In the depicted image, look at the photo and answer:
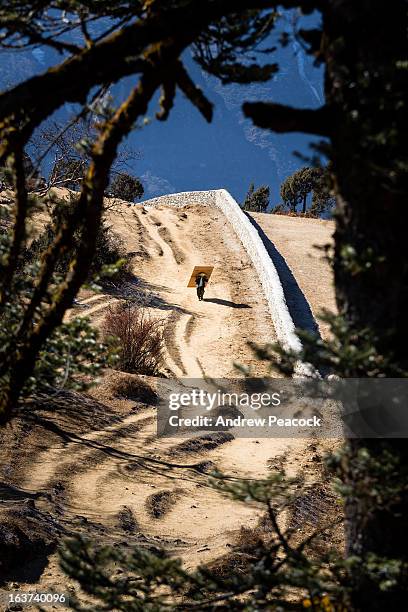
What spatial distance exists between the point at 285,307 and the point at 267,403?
443 cm

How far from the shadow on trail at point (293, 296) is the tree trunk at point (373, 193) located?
1126cm

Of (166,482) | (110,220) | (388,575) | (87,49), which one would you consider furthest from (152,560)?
(110,220)

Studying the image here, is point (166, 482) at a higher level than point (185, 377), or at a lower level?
lower

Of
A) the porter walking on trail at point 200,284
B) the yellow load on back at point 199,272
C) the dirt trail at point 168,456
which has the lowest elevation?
the dirt trail at point 168,456

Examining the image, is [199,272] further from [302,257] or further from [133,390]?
[133,390]

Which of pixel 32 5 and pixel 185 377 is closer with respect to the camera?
pixel 32 5

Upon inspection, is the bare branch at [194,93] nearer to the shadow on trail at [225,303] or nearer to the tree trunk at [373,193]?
the tree trunk at [373,193]

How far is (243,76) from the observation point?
11.8 feet

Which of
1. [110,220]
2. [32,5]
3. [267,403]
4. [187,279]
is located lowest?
[267,403]

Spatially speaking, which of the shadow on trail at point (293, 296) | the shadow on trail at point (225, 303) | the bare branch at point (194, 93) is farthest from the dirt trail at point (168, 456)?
the bare branch at point (194, 93)

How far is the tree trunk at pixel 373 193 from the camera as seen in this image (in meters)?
2.55

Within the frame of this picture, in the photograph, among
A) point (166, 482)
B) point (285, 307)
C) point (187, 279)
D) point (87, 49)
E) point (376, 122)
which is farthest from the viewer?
point (187, 279)

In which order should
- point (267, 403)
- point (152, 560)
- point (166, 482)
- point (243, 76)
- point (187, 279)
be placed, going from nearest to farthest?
1. point (152, 560)
2. point (243, 76)
3. point (166, 482)
4. point (267, 403)
5. point (187, 279)

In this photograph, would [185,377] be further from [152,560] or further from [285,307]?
[152,560]
